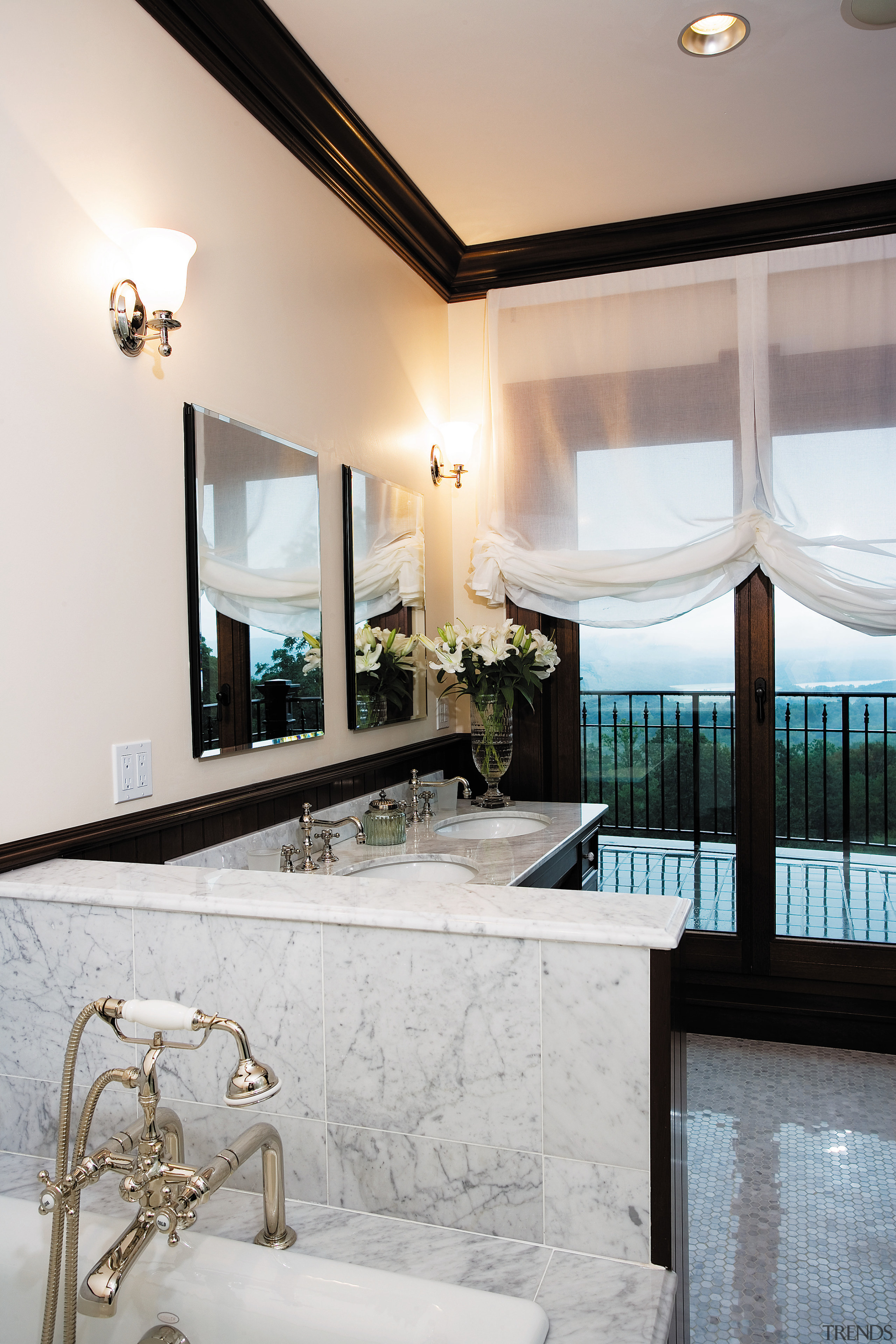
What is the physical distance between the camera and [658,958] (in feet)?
3.98

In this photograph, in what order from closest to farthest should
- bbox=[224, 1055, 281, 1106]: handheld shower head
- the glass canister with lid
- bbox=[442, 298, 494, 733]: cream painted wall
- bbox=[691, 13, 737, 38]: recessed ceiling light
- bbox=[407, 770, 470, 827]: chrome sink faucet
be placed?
bbox=[224, 1055, 281, 1106]: handheld shower head → bbox=[691, 13, 737, 38]: recessed ceiling light → the glass canister with lid → bbox=[407, 770, 470, 827]: chrome sink faucet → bbox=[442, 298, 494, 733]: cream painted wall

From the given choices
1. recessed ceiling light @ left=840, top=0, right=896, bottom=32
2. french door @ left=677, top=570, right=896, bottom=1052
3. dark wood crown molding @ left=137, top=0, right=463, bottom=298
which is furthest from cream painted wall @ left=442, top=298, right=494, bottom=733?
recessed ceiling light @ left=840, top=0, right=896, bottom=32

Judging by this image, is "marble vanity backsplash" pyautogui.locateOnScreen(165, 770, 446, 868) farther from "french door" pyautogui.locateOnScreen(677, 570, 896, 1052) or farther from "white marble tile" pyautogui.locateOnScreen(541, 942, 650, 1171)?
"french door" pyautogui.locateOnScreen(677, 570, 896, 1052)

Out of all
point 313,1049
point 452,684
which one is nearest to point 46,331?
point 313,1049

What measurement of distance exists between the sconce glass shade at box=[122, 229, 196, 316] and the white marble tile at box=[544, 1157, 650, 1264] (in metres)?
1.62

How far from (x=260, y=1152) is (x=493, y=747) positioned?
1.91 metres

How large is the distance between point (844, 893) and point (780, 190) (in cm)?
240

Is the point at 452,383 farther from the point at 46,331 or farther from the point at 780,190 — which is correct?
the point at 46,331

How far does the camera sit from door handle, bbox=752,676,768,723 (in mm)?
3369

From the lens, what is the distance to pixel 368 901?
4.53ft

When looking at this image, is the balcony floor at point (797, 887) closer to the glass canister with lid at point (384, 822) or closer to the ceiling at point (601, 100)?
the glass canister with lid at point (384, 822)

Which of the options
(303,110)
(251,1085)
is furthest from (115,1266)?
(303,110)

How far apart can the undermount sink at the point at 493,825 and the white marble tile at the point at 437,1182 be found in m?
1.62

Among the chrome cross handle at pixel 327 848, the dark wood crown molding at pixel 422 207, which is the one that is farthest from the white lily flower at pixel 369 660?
the dark wood crown molding at pixel 422 207
